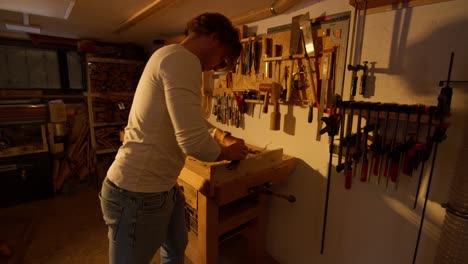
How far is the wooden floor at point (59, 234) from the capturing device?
5.98 feet

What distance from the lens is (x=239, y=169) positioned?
52.9 inches

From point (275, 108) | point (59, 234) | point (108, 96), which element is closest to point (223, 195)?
point (275, 108)

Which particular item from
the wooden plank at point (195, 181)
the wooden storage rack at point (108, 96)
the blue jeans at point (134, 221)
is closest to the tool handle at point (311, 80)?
the wooden plank at point (195, 181)

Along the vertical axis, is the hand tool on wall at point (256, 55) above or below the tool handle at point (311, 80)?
above

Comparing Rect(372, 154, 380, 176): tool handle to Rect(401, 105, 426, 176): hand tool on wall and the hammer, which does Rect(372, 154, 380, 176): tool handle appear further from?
the hammer

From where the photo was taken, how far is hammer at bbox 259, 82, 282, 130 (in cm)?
155

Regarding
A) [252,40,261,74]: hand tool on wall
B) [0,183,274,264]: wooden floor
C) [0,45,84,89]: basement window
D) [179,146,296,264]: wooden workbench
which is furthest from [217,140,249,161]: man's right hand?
[0,45,84,89]: basement window

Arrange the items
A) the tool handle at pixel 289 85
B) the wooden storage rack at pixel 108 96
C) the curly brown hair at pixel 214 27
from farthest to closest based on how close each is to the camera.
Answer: the wooden storage rack at pixel 108 96
the tool handle at pixel 289 85
the curly brown hair at pixel 214 27

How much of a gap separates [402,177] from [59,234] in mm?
2569

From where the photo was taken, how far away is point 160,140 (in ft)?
2.83

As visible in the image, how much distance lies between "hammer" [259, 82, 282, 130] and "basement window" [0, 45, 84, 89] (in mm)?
2615

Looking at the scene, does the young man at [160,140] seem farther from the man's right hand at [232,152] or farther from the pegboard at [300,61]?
the pegboard at [300,61]

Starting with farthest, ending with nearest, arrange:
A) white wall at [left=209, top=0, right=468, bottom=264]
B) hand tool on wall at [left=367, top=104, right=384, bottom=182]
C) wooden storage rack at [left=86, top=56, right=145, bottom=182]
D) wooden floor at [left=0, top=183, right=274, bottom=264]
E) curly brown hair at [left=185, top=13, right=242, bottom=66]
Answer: wooden storage rack at [left=86, top=56, right=145, bottom=182] → wooden floor at [left=0, top=183, right=274, bottom=264] → hand tool on wall at [left=367, top=104, right=384, bottom=182] → white wall at [left=209, top=0, right=468, bottom=264] → curly brown hair at [left=185, top=13, right=242, bottom=66]

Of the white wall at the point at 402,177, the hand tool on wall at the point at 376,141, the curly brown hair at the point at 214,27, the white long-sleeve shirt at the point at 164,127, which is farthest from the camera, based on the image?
the hand tool on wall at the point at 376,141
